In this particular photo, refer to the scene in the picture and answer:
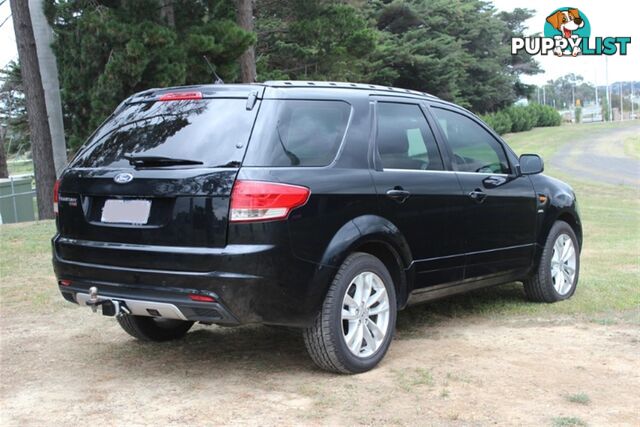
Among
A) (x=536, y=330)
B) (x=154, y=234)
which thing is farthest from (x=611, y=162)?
(x=154, y=234)

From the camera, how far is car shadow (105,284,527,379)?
4885 mm

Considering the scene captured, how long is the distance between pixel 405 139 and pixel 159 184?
6.05 feet

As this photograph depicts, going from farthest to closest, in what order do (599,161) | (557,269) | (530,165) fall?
(599,161), (557,269), (530,165)

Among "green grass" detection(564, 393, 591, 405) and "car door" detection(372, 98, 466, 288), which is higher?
"car door" detection(372, 98, 466, 288)

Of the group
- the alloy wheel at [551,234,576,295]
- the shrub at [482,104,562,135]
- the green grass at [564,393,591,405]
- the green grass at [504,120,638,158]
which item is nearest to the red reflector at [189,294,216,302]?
the green grass at [564,393,591,405]

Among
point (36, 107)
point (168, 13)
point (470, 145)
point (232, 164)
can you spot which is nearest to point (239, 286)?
point (232, 164)

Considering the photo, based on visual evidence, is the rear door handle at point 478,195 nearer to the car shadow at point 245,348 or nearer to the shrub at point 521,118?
the car shadow at point 245,348

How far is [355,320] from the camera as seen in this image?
4.64m

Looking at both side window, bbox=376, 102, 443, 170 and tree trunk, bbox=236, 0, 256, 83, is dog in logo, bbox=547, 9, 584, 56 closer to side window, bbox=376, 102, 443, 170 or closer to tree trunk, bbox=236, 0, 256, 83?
tree trunk, bbox=236, 0, 256, 83

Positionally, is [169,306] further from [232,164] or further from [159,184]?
[232,164]

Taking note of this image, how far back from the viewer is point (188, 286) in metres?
4.16

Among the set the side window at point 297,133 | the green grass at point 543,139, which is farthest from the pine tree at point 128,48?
the green grass at point 543,139

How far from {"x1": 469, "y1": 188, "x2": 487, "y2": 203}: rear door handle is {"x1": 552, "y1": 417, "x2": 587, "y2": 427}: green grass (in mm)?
2145

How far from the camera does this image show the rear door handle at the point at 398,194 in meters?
4.89
